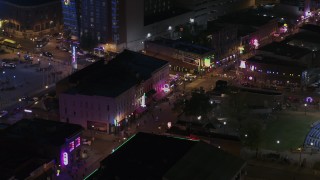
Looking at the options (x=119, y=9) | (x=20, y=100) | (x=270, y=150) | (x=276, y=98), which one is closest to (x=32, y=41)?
(x=119, y=9)

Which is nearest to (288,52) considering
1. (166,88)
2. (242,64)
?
(242,64)

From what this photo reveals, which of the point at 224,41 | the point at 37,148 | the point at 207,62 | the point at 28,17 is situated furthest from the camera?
the point at 28,17

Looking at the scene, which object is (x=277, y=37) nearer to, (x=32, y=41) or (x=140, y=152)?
(x=32, y=41)

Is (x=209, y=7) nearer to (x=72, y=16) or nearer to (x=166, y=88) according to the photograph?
(x=72, y=16)

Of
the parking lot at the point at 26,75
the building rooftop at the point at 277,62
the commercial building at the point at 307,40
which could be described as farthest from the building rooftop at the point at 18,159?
the commercial building at the point at 307,40

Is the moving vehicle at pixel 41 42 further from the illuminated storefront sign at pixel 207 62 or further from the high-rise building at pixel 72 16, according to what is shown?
the illuminated storefront sign at pixel 207 62

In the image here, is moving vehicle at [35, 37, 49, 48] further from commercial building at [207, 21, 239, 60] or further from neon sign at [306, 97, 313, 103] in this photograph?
neon sign at [306, 97, 313, 103]
